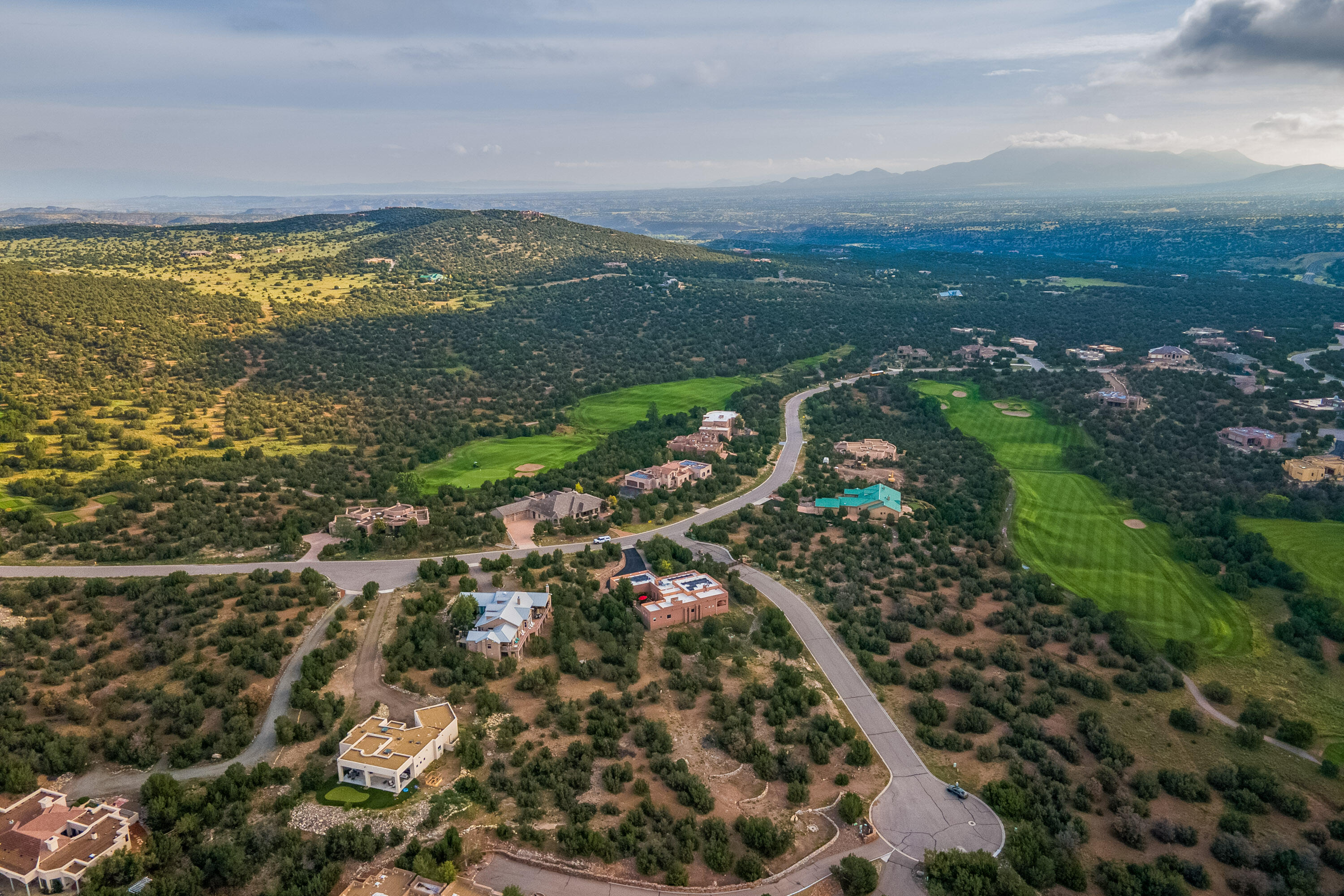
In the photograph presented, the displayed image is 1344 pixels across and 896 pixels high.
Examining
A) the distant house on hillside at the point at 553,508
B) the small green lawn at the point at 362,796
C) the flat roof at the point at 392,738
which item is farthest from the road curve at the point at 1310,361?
the small green lawn at the point at 362,796

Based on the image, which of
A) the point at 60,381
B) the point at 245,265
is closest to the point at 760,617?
the point at 60,381

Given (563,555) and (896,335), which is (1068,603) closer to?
(563,555)

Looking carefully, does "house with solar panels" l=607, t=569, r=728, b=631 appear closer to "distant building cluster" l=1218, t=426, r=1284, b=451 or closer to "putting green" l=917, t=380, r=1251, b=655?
"putting green" l=917, t=380, r=1251, b=655

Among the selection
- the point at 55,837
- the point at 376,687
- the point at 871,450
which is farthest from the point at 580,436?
the point at 55,837

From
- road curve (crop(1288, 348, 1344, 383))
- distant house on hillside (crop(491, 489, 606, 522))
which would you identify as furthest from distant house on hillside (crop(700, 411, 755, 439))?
road curve (crop(1288, 348, 1344, 383))

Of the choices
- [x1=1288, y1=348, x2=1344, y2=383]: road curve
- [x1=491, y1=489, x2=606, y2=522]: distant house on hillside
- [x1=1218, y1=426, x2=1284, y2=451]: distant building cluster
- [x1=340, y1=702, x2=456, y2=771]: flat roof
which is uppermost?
[x1=1288, y1=348, x2=1344, y2=383]: road curve

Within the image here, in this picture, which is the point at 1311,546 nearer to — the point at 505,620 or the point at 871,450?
the point at 871,450
